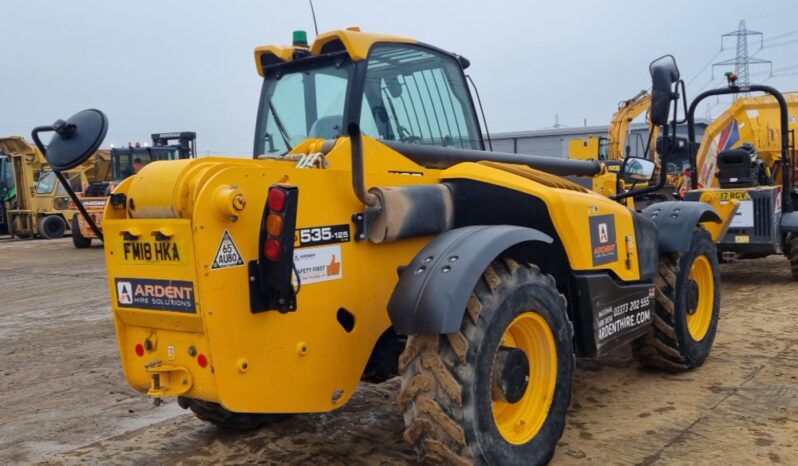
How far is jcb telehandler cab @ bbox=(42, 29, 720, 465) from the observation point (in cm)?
291

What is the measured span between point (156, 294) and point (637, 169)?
3.12m

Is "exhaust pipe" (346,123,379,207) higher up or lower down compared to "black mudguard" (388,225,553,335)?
higher up

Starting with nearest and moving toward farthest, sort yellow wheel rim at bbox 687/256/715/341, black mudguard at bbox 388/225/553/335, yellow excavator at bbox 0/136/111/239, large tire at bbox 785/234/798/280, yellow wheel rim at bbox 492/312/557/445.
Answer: black mudguard at bbox 388/225/553/335 < yellow wheel rim at bbox 492/312/557/445 < yellow wheel rim at bbox 687/256/715/341 < large tire at bbox 785/234/798/280 < yellow excavator at bbox 0/136/111/239

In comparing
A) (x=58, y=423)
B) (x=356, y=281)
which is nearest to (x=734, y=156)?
(x=356, y=281)

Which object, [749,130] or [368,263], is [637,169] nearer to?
[368,263]

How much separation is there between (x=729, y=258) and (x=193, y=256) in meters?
8.30

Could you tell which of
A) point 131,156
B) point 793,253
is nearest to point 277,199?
point 793,253

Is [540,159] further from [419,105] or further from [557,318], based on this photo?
[557,318]

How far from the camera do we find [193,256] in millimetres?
2795

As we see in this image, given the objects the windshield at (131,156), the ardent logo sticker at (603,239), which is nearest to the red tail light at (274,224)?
the ardent logo sticker at (603,239)

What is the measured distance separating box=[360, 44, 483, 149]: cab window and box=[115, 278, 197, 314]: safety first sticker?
129cm

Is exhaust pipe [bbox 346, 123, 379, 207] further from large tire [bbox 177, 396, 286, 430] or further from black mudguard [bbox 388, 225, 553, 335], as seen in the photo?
large tire [bbox 177, 396, 286, 430]

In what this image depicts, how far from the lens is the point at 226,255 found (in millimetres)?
2859

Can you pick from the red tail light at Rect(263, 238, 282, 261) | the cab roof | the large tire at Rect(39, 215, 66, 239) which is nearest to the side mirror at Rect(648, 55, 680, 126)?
the cab roof
